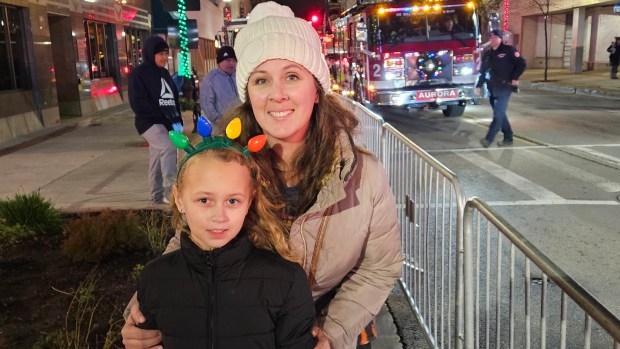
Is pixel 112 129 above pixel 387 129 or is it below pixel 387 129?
below

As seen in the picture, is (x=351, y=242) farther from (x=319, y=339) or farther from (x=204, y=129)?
(x=204, y=129)

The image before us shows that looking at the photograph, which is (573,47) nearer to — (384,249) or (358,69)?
(358,69)

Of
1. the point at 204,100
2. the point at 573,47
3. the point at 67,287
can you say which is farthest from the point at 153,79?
the point at 573,47

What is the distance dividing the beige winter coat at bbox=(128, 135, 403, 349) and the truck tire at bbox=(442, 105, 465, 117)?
14.0m

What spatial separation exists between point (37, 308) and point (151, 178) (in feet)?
10.3

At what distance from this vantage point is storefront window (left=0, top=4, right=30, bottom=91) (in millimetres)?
13602

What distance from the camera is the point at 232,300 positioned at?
6.15 ft

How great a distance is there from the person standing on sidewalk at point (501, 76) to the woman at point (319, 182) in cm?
939

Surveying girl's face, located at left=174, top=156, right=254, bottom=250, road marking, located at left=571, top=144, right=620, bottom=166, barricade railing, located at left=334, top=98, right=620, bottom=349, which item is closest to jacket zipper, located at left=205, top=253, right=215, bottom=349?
girl's face, located at left=174, top=156, right=254, bottom=250

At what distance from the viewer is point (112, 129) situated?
1509 centimetres

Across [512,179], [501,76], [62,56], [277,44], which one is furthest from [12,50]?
[277,44]

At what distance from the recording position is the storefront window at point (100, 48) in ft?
63.0

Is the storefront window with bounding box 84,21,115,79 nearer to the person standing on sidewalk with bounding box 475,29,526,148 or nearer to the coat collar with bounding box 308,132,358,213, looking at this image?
the person standing on sidewalk with bounding box 475,29,526,148

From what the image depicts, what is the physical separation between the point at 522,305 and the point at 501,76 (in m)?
7.41
